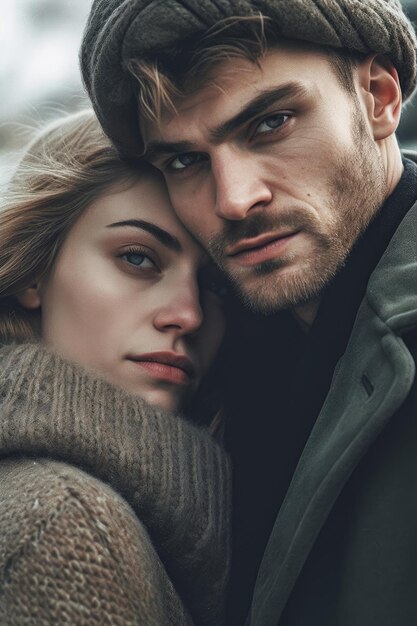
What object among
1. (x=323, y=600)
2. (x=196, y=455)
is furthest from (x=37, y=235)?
(x=323, y=600)

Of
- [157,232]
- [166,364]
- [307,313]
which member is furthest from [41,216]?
[307,313]

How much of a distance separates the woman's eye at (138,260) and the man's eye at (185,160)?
0.26 metres

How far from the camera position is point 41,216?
255 centimetres

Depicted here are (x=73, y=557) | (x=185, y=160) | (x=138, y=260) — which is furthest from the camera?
(x=138, y=260)

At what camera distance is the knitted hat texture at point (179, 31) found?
6.75 ft

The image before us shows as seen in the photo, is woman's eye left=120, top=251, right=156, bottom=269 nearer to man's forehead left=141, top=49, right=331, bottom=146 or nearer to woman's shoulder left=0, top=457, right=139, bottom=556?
man's forehead left=141, top=49, right=331, bottom=146

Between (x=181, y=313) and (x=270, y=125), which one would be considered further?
(x=181, y=313)

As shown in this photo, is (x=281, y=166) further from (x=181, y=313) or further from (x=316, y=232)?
(x=181, y=313)

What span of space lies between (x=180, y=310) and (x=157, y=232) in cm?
24

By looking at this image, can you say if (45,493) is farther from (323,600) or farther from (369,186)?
(369,186)

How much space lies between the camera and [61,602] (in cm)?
166

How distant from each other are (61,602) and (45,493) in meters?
0.25

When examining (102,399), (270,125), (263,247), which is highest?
(270,125)

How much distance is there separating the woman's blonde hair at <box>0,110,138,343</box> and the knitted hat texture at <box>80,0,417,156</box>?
0.15 metres
